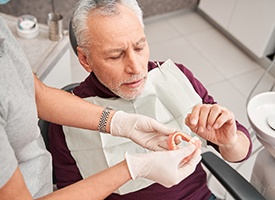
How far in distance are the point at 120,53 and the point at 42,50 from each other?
0.74 m

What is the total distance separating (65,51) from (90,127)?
2.69 feet

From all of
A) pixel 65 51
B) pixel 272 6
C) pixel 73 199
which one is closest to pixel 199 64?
pixel 272 6

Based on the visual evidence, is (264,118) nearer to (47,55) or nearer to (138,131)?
(138,131)

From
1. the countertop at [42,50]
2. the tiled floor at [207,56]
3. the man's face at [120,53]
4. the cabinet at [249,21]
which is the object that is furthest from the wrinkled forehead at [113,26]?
the cabinet at [249,21]

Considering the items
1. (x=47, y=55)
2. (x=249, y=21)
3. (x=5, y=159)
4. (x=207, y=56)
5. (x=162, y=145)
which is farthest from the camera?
(x=207, y=56)

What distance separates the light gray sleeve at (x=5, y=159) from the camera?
748mm

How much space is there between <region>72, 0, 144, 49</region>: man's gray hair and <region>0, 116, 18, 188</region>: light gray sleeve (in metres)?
0.52

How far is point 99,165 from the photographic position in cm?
132

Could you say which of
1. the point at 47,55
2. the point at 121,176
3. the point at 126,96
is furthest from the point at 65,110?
the point at 47,55

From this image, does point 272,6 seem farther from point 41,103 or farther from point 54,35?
point 41,103

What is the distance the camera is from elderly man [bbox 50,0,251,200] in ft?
3.84

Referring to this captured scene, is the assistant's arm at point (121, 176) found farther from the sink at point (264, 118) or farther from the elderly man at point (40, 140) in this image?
the sink at point (264, 118)

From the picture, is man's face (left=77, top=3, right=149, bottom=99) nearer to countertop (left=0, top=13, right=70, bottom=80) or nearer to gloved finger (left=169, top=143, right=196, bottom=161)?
gloved finger (left=169, top=143, right=196, bottom=161)

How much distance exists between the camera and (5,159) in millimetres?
755
